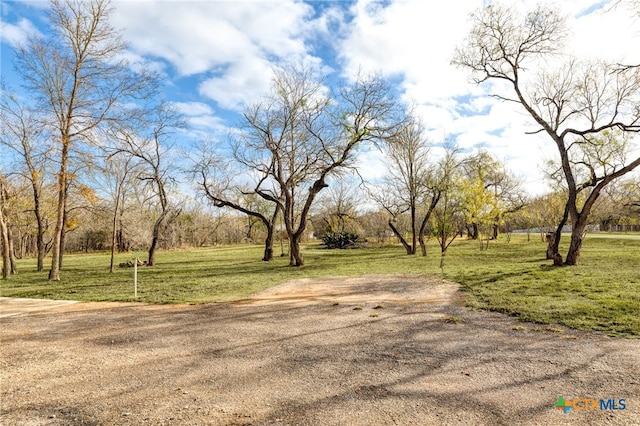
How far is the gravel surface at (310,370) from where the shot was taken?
3008mm

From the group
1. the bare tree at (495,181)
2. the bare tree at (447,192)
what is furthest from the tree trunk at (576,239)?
the bare tree at (495,181)

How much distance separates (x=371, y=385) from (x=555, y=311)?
190 inches

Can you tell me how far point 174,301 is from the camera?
8.58 meters

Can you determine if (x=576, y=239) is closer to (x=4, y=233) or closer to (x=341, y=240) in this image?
(x=4, y=233)

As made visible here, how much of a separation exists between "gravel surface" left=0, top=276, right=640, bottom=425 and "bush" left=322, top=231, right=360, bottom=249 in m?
28.9

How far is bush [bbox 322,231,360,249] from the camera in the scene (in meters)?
35.8

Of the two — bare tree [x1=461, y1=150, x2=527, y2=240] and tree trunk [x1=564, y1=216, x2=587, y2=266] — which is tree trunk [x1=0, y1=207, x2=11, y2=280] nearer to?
tree trunk [x1=564, y1=216, x2=587, y2=266]

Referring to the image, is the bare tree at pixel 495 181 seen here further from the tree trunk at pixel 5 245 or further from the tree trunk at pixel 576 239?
the tree trunk at pixel 5 245

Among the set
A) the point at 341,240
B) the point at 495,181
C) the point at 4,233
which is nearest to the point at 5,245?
the point at 4,233

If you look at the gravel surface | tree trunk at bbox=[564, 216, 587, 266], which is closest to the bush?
tree trunk at bbox=[564, 216, 587, 266]

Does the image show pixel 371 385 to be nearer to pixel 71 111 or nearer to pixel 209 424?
pixel 209 424

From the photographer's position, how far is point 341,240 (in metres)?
36.1

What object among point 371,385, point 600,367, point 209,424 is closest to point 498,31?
point 600,367

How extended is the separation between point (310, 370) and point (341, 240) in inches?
1269
